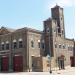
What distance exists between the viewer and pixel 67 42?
7119 cm

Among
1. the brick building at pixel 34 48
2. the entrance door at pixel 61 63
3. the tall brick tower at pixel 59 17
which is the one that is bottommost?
the entrance door at pixel 61 63

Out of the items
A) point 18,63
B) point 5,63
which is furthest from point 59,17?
point 5,63

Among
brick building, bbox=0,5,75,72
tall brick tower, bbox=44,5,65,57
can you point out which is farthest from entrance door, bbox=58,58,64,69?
tall brick tower, bbox=44,5,65,57

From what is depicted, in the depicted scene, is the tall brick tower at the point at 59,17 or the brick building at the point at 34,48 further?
the tall brick tower at the point at 59,17

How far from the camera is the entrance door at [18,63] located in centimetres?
5579

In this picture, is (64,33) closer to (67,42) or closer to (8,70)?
(67,42)

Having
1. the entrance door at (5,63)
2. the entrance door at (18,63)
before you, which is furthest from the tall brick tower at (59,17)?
the entrance door at (5,63)

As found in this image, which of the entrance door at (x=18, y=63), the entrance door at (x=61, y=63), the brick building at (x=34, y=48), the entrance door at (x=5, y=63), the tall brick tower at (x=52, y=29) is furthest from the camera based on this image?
the entrance door at (x=61, y=63)

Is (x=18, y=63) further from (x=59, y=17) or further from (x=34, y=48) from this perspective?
(x=59, y=17)

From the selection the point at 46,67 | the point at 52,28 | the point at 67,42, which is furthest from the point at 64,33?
the point at 46,67

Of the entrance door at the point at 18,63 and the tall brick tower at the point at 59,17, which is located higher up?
the tall brick tower at the point at 59,17

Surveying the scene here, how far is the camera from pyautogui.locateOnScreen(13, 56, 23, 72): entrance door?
55.8 m

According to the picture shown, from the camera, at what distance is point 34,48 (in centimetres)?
5694

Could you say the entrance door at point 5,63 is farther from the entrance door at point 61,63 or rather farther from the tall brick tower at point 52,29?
the entrance door at point 61,63
